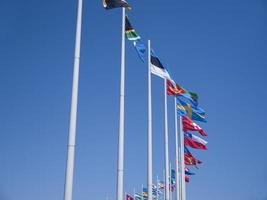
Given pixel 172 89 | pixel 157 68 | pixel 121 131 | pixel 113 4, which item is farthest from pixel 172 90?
pixel 121 131

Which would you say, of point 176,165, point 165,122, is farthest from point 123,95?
point 176,165

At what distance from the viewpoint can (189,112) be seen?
3094 cm

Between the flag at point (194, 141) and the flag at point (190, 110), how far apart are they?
2.41 metres

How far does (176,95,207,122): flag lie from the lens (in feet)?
99.2

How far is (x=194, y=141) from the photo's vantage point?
32656 mm

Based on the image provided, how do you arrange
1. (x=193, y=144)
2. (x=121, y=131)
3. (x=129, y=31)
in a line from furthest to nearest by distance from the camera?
(x=193, y=144) < (x=129, y=31) < (x=121, y=131)

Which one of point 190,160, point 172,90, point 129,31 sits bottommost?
point 190,160

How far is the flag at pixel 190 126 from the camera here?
102 feet

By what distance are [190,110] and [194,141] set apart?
10.6 feet

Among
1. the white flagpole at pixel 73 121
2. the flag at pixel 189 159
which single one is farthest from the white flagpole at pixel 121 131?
the flag at pixel 189 159

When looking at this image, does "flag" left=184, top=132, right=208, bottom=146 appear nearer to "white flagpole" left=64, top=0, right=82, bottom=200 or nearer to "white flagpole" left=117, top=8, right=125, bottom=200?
"white flagpole" left=117, top=8, right=125, bottom=200

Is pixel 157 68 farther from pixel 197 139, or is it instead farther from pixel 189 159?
pixel 189 159

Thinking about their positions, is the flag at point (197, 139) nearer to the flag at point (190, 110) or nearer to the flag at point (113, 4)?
the flag at point (190, 110)

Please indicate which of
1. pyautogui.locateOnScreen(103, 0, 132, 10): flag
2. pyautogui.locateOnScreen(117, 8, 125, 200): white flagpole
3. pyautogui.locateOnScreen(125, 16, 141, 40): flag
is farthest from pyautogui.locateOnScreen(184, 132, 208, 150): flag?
pyautogui.locateOnScreen(103, 0, 132, 10): flag
